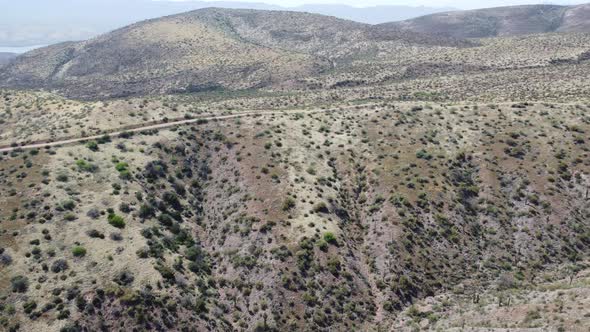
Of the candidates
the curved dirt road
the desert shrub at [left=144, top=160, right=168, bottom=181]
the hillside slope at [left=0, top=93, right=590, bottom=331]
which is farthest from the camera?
the curved dirt road

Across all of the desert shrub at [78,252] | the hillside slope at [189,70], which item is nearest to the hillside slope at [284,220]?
the desert shrub at [78,252]

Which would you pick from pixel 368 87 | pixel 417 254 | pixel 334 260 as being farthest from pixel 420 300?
pixel 368 87

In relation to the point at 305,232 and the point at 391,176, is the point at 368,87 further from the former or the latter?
the point at 305,232

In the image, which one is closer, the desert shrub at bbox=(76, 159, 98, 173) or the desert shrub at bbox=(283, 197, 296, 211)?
the desert shrub at bbox=(283, 197, 296, 211)

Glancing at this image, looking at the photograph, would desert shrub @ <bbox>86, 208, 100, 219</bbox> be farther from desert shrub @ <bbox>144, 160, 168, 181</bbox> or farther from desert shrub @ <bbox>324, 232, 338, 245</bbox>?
desert shrub @ <bbox>324, 232, 338, 245</bbox>

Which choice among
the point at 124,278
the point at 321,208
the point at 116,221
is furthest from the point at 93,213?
the point at 321,208

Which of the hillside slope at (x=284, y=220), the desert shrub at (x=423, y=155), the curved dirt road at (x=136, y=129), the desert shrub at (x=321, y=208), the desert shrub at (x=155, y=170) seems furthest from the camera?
the desert shrub at (x=423, y=155)

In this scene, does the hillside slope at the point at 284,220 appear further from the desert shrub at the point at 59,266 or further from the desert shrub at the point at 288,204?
the desert shrub at the point at 288,204

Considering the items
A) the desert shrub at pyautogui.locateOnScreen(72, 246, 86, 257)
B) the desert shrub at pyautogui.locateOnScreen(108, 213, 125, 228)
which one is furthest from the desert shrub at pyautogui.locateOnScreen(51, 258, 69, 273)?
the desert shrub at pyautogui.locateOnScreen(108, 213, 125, 228)
